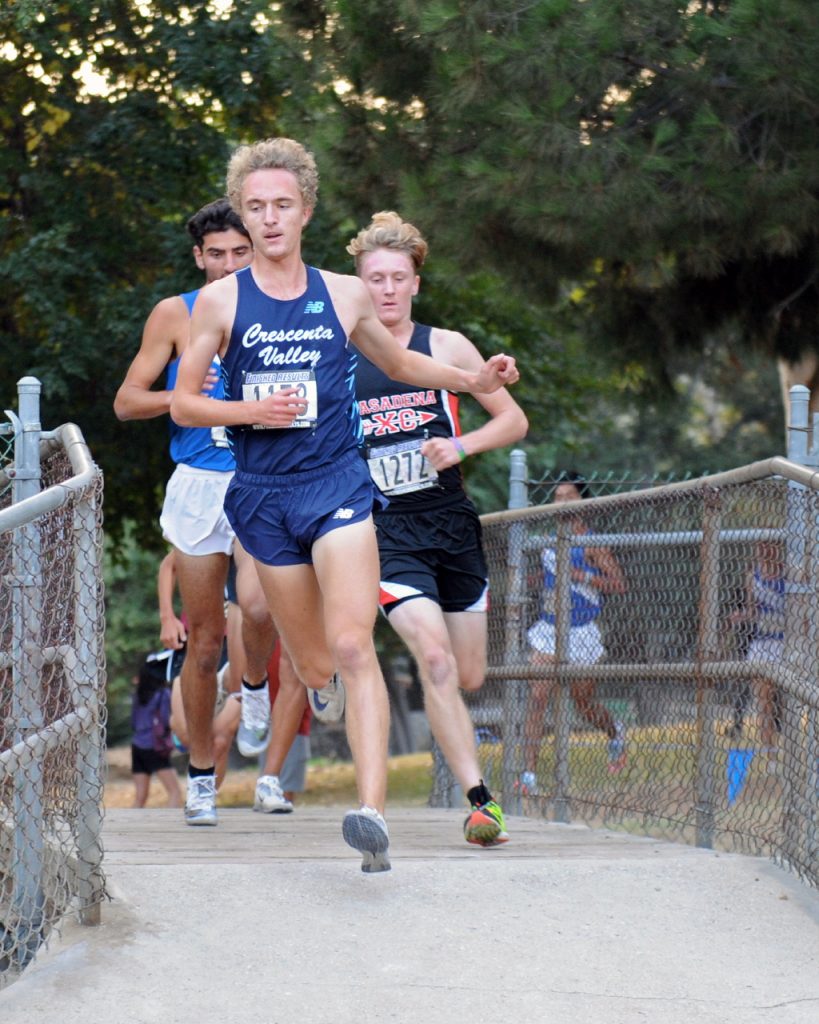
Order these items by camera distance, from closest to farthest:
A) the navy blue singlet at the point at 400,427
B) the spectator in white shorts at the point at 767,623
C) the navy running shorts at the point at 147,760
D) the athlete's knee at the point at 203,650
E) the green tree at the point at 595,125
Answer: the spectator in white shorts at the point at 767,623 < the navy blue singlet at the point at 400,427 < the athlete's knee at the point at 203,650 < the green tree at the point at 595,125 < the navy running shorts at the point at 147,760

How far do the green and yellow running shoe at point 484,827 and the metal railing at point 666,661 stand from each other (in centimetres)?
87

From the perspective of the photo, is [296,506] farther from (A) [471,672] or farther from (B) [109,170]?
(B) [109,170]

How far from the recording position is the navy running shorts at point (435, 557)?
614 cm

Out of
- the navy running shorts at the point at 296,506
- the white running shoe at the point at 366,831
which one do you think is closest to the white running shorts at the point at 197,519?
the navy running shorts at the point at 296,506

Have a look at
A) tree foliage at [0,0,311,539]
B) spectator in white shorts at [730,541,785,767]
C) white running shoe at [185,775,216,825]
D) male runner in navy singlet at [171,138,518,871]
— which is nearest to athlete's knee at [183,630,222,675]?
white running shoe at [185,775,216,825]

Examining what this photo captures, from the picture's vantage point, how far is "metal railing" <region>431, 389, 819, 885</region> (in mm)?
5449

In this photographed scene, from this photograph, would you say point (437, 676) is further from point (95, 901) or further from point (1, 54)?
point (1, 54)

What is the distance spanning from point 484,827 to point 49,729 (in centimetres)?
174

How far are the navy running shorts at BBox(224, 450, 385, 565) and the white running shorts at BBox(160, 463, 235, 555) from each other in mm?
1251

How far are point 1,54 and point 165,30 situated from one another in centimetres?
121

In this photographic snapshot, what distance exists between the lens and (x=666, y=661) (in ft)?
22.3

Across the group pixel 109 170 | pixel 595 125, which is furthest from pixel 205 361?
pixel 109 170

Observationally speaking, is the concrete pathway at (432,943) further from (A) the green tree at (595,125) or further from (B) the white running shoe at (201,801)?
(A) the green tree at (595,125)

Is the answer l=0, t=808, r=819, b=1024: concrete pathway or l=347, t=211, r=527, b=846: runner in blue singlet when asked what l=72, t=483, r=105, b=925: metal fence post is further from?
l=347, t=211, r=527, b=846: runner in blue singlet
